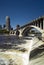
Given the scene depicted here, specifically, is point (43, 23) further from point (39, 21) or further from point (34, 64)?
point (34, 64)

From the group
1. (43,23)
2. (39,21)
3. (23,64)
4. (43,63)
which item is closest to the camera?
(43,63)

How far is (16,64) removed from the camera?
10.9 meters

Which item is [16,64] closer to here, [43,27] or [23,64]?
[23,64]

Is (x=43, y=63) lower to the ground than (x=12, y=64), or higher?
higher

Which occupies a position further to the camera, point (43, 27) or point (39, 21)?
point (39, 21)

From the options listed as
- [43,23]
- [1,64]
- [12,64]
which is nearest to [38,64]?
[12,64]

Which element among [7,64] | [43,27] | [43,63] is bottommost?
[7,64]

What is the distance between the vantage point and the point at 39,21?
5525cm

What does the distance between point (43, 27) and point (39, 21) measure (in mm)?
5088

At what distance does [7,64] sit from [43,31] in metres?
40.5

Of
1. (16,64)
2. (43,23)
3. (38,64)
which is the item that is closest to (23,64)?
(16,64)

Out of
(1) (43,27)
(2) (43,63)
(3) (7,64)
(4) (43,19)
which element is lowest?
(3) (7,64)

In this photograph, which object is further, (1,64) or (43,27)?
(43,27)

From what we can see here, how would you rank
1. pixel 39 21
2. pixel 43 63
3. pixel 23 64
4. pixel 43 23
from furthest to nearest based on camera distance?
pixel 39 21 < pixel 43 23 < pixel 23 64 < pixel 43 63
